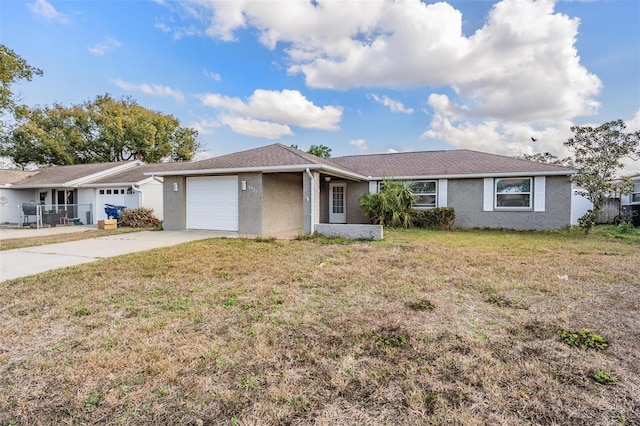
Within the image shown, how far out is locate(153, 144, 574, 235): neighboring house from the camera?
455 inches

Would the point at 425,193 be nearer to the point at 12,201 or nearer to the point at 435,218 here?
the point at 435,218

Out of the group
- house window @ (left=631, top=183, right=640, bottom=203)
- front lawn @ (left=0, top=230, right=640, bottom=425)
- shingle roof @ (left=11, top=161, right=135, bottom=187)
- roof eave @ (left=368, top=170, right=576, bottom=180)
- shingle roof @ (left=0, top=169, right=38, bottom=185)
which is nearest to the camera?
→ front lawn @ (left=0, top=230, right=640, bottom=425)

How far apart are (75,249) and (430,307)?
953cm

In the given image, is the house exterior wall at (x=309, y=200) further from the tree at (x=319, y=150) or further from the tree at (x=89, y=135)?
the tree at (x=89, y=135)

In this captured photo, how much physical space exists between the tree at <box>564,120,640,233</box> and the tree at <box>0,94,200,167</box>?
3132 centimetres

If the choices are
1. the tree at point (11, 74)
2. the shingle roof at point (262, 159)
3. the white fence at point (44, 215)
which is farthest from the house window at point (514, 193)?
the white fence at point (44, 215)

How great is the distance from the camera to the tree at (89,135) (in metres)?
28.9

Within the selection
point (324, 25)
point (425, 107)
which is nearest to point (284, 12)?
point (324, 25)

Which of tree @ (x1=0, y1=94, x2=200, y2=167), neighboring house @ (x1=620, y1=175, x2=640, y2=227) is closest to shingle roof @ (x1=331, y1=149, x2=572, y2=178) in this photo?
neighboring house @ (x1=620, y1=175, x2=640, y2=227)

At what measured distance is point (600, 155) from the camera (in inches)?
444

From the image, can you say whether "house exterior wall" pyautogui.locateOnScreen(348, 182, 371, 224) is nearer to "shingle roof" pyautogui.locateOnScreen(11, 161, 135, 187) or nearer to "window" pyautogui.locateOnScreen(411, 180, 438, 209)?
"window" pyautogui.locateOnScreen(411, 180, 438, 209)

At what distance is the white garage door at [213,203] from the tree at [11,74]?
9011mm

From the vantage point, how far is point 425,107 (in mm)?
17734

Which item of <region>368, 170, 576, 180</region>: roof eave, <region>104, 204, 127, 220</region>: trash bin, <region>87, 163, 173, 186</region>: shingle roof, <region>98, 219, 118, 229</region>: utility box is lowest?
<region>98, 219, 118, 229</region>: utility box
